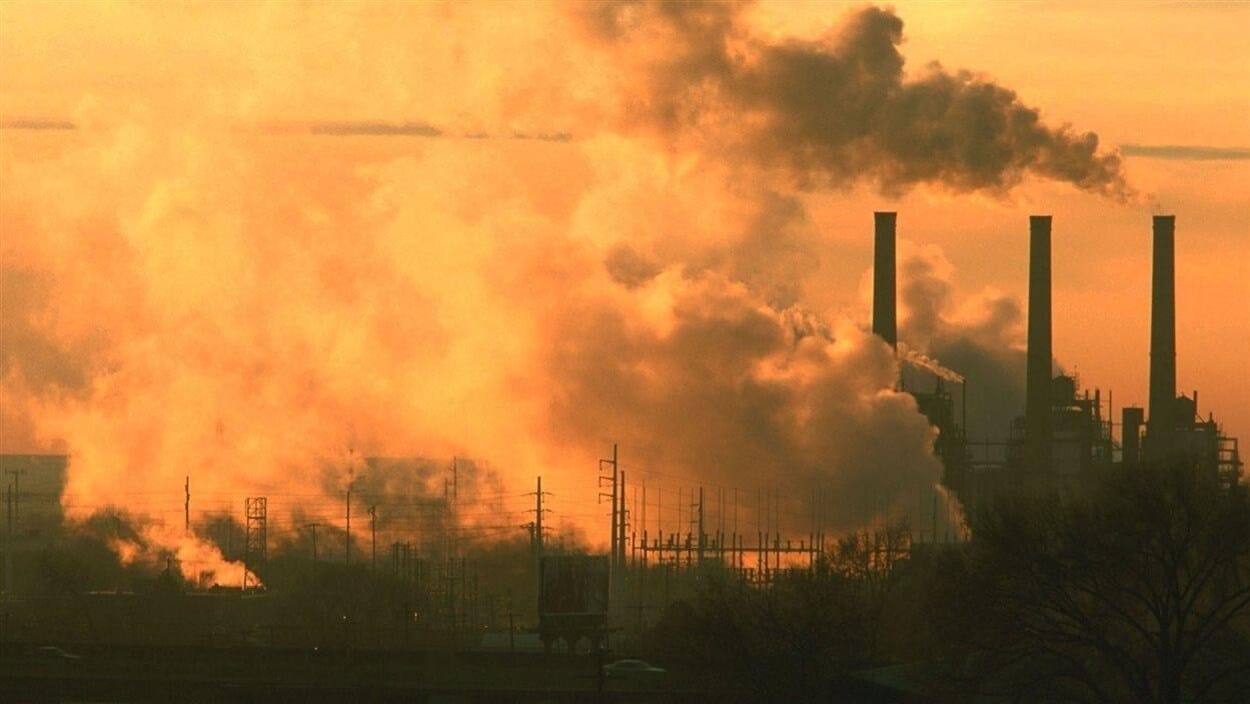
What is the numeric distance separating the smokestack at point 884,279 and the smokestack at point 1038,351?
17.2 ft

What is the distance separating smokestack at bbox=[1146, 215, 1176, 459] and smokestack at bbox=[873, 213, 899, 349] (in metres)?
9.64

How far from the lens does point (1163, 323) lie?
285ft

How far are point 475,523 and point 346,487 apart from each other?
45.2 feet

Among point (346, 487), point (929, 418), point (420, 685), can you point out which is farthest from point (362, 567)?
point (420, 685)

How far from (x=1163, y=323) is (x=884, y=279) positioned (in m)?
10.4

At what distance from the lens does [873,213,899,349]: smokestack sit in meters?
87.9

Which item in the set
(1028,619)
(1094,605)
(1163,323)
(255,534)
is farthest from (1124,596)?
(255,534)

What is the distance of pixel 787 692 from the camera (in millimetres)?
44094

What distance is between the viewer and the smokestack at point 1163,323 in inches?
3401

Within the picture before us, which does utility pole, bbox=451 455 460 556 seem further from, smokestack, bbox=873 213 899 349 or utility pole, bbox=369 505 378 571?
smokestack, bbox=873 213 899 349

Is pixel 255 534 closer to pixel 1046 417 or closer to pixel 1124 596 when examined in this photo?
pixel 1046 417

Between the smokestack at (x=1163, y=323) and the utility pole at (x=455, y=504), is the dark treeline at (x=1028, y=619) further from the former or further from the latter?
the utility pole at (x=455, y=504)

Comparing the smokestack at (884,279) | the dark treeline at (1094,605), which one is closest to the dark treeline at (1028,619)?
the dark treeline at (1094,605)

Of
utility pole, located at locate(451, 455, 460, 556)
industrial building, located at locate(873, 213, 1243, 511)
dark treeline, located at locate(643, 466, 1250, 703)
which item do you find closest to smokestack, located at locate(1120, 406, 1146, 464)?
industrial building, located at locate(873, 213, 1243, 511)
